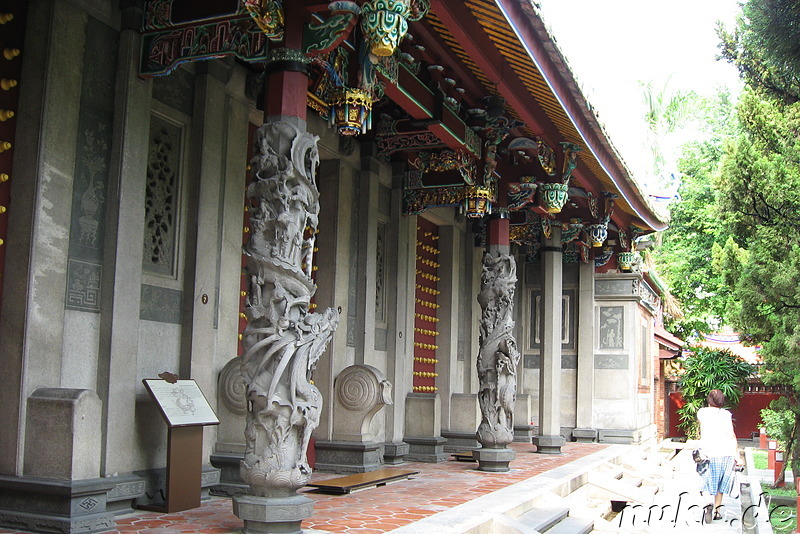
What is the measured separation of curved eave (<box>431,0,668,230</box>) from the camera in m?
6.67

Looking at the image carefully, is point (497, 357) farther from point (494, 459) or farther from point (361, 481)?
point (361, 481)

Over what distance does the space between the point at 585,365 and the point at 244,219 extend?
31.6ft

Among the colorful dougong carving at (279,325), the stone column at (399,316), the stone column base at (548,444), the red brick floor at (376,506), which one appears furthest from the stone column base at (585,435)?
the colorful dougong carving at (279,325)

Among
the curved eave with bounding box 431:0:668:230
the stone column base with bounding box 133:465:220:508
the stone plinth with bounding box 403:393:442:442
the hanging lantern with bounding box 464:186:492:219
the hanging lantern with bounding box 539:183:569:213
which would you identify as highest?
the curved eave with bounding box 431:0:668:230

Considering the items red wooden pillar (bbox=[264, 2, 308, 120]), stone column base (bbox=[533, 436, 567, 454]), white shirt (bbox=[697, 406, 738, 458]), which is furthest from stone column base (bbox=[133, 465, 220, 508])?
stone column base (bbox=[533, 436, 567, 454])

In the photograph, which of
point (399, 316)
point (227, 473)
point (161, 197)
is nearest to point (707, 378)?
point (399, 316)

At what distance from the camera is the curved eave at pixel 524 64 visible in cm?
667

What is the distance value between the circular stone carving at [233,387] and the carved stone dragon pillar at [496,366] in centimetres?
351

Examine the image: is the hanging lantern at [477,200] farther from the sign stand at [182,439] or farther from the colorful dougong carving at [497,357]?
the sign stand at [182,439]

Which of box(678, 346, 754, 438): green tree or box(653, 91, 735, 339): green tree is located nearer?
box(678, 346, 754, 438): green tree

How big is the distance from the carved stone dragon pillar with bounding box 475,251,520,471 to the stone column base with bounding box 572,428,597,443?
249 inches

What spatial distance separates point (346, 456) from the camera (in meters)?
9.16

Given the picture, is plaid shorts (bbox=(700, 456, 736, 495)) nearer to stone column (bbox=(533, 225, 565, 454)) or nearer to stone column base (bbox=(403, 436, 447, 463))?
stone column base (bbox=(403, 436, 447, 463))

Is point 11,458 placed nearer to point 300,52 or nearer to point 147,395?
point 147,395
